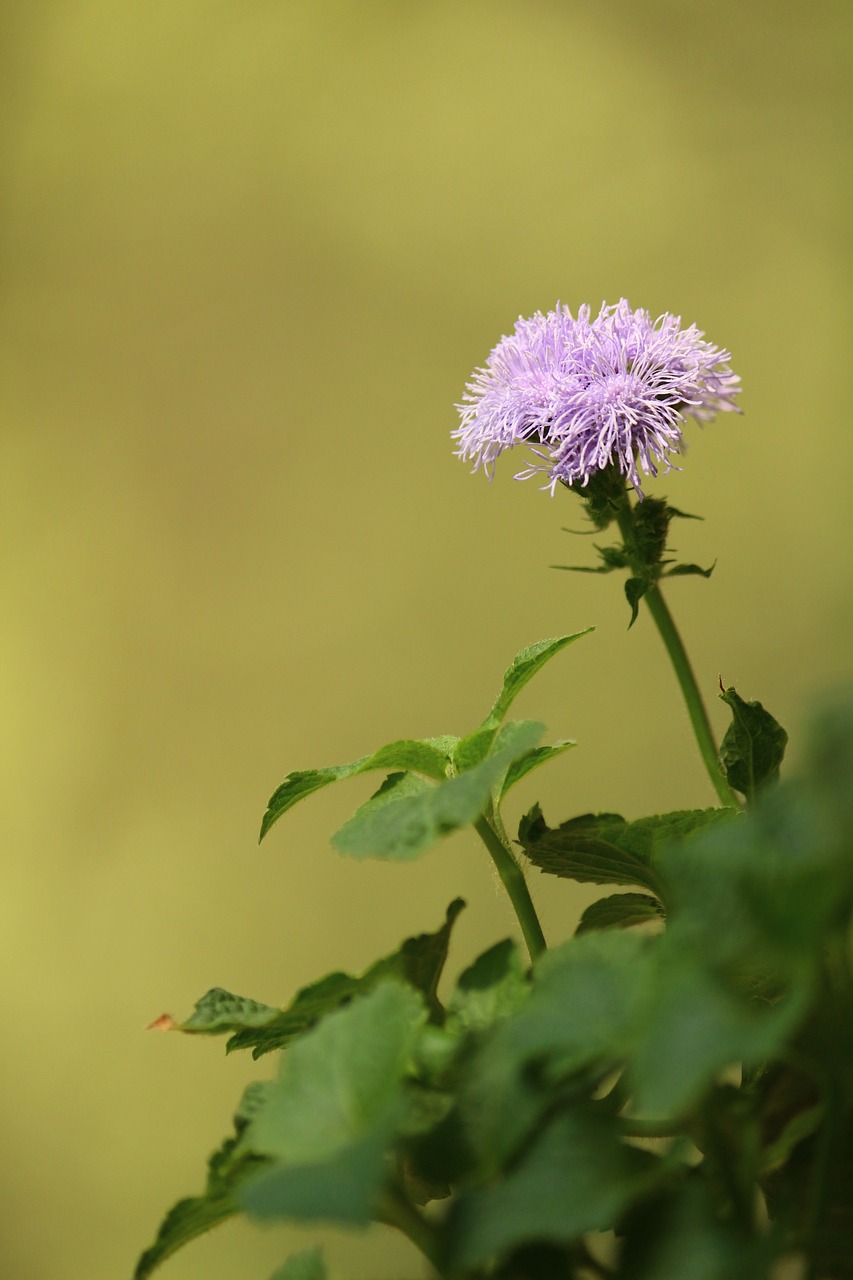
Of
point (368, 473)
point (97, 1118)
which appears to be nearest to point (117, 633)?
point (368, 473)

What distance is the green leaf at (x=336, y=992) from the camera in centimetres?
28

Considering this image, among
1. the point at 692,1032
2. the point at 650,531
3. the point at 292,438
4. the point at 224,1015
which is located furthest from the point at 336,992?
the point at 292,438

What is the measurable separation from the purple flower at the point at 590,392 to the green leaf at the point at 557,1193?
298 millimetres

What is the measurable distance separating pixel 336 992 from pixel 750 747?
0.20 metres

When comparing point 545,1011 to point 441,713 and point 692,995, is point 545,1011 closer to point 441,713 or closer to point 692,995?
point 692,995

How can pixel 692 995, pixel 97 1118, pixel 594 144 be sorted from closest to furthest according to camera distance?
pixel 692 995, pixel 97 1118, pixel 594 144

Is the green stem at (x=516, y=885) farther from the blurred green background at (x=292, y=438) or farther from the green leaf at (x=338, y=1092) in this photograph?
the blurred green background at (x=292, y=438)

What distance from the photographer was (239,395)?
1387mm

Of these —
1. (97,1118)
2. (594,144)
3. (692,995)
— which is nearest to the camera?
(692,995)

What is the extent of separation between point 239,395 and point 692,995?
1293 millimetres

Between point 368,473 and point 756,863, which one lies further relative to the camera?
point 368,473

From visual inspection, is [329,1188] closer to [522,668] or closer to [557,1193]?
[557,1193]

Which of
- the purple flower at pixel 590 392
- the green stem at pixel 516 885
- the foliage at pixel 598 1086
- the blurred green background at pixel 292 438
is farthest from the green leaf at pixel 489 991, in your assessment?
the blurred green background at pixel 292 438

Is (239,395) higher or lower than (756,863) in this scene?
higher
